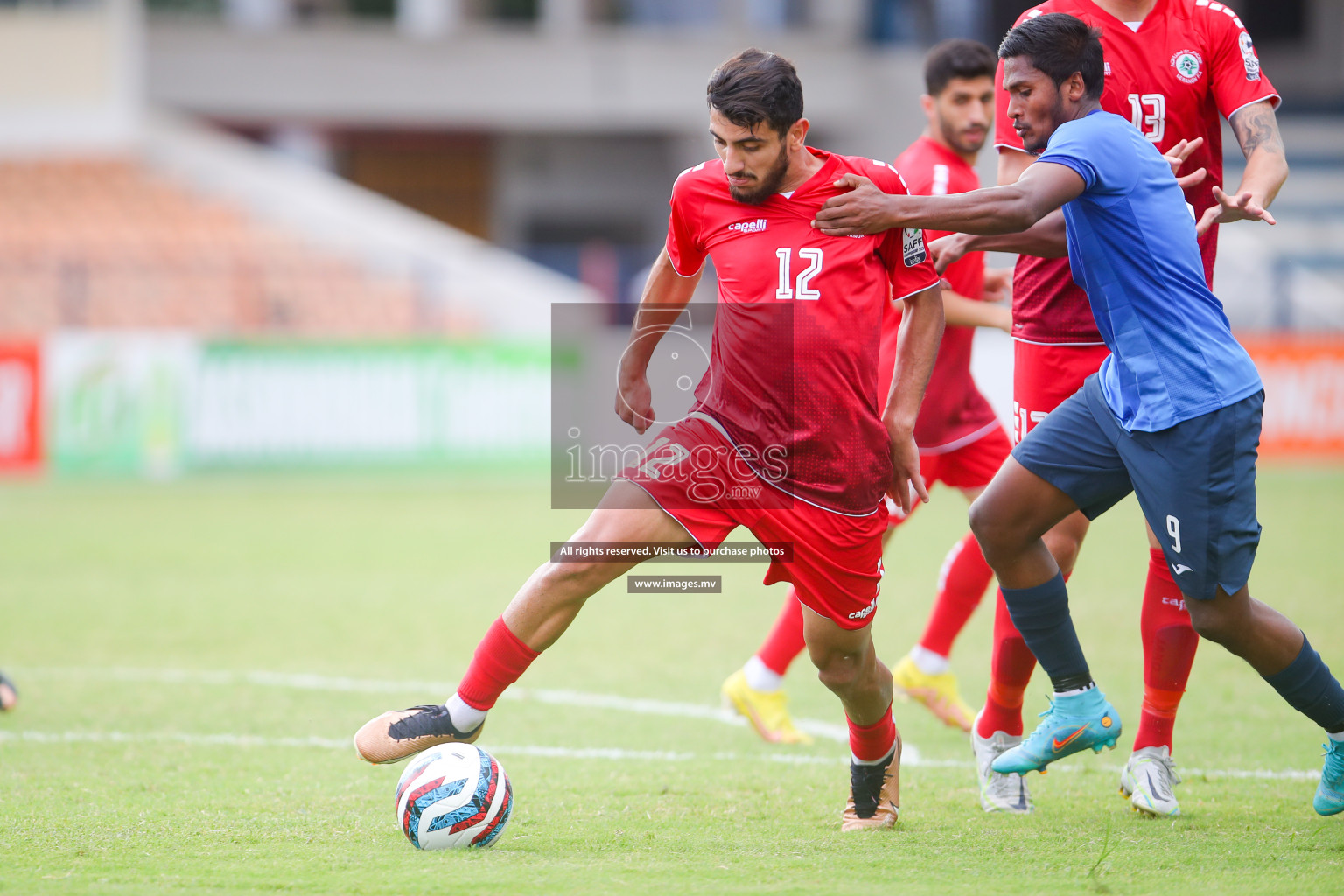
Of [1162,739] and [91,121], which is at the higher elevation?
[91,121]

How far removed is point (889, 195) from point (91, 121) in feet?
78.2

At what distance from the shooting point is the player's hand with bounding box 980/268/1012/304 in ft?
17.6

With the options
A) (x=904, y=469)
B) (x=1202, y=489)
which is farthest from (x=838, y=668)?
(x=1202, y=489)

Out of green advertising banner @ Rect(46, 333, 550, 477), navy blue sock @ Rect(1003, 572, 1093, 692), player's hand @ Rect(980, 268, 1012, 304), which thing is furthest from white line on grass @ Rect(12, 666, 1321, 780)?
green advertising banner @ Rect(46, 333, 550, 477)

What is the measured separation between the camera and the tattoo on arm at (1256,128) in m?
4.27

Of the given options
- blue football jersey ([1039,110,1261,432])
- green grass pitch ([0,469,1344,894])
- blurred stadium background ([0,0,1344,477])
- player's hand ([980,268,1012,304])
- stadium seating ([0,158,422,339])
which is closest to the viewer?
green grass pitch ([0,469,1344,894])

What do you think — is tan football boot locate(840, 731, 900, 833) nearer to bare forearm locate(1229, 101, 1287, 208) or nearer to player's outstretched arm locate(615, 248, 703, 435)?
player's outstretched arm locate(615, 248, 703, 435)

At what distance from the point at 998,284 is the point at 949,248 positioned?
172 centimetres

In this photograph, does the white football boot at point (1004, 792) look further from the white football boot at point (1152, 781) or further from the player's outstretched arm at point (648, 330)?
the player's outstretched arm at point (648, 330)

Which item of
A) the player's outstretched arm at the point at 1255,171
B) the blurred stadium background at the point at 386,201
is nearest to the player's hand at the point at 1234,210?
the player's outstretched arm at the point at 1255,171

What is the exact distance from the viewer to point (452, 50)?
2673cm

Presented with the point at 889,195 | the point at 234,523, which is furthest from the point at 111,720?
the point at 234,523

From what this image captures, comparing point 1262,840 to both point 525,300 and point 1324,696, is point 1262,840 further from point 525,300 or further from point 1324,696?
point 525,300

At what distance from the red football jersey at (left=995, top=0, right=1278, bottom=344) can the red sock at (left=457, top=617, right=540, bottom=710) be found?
208cm
